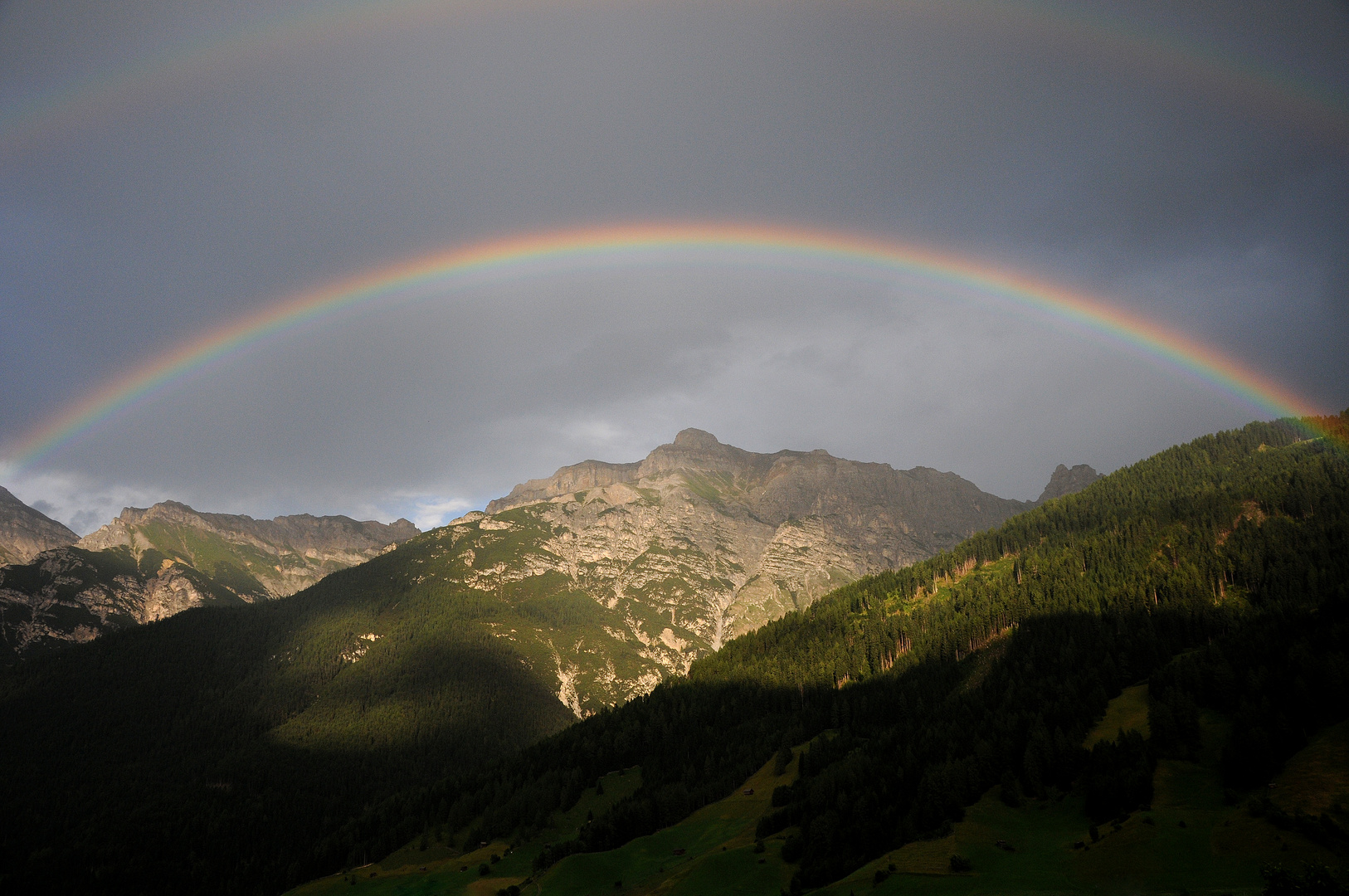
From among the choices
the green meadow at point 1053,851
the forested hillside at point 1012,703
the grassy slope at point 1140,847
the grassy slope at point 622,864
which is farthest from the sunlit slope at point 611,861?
the grassy slope at point 1140,847

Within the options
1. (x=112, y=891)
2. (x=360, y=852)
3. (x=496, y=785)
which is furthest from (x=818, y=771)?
(x=112, y=891)

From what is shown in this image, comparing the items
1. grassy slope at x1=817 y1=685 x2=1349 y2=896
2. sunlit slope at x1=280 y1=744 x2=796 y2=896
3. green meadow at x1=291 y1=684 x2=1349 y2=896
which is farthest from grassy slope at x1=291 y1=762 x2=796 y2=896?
grassy slope at x1=817 y1=685 x2=1349 y2=896

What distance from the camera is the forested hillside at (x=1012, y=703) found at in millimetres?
89875

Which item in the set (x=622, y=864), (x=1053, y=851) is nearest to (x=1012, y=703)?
(x=1053, y=851)

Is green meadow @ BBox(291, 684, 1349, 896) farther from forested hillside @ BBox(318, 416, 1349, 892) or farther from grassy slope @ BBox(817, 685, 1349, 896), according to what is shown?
forested hillside @ BBox(318, 416, 1349, 892)

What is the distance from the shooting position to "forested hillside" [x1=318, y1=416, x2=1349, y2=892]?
89.9 meters

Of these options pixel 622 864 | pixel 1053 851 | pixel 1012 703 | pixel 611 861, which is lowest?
pixel 622 864

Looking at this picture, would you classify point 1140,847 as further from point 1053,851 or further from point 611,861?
point 611,861

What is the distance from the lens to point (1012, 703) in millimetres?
121250

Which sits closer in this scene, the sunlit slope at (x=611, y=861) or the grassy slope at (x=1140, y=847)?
the grassy slope at (x=1140, y=847)

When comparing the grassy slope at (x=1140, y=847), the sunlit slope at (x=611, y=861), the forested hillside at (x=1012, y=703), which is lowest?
the sunlit slope at (x=611, y=861)

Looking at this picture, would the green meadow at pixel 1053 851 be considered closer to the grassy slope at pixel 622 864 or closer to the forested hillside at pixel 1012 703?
the grassy slope at pixel 622 864

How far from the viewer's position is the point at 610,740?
182500mm

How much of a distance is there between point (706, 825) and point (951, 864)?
196 ft
